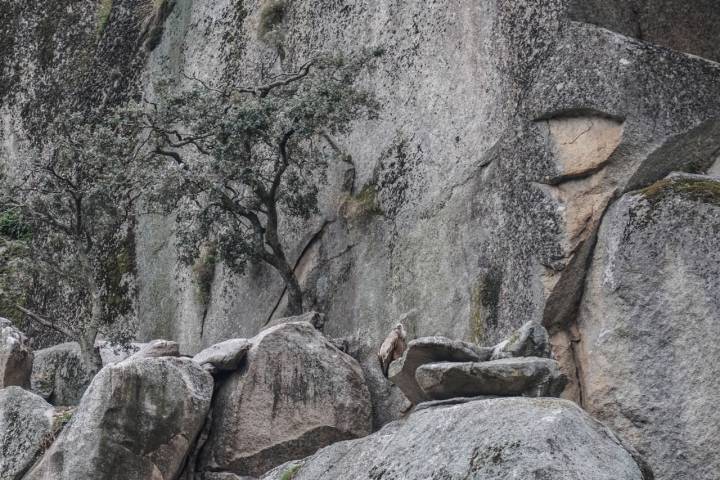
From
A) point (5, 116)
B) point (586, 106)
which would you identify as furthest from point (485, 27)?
point (5, 116)

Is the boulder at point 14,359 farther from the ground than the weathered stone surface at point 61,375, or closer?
farther from the ground

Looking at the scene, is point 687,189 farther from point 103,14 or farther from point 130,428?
point 103,14

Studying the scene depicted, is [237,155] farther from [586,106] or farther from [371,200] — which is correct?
[586,106]

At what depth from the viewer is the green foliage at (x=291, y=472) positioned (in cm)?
922

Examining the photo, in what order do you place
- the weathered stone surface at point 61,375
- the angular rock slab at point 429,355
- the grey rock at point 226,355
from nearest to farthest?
the angular rock slab at point 429,355, the grey rock at point 226,355, the weathered stone surface at point 61,375

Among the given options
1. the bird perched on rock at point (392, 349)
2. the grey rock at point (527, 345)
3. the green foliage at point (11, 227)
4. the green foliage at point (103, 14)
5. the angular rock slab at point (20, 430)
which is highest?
the green foliage at point (103, 14)

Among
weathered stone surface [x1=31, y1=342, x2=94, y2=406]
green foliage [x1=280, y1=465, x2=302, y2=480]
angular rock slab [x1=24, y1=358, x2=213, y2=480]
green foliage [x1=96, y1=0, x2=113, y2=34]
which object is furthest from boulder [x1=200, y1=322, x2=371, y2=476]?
green foliage [x1=96, y1=0, x2=113, y2=34]

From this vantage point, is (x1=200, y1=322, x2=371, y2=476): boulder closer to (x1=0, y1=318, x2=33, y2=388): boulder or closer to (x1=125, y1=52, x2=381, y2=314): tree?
(x1=125, y1=52, x2=381, y2=314): tree

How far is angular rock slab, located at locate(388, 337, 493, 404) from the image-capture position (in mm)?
9602

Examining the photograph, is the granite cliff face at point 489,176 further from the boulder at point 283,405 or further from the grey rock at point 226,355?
the grey rock at point 226,355

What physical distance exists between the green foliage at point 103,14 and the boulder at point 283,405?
11110 millimetres

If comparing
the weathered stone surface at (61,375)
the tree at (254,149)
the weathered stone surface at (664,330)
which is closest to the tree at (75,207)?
the weathered stone surface at (61,375)

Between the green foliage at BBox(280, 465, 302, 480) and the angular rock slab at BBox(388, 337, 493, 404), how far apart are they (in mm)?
1069

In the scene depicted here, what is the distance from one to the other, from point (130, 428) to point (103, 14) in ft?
40.8
